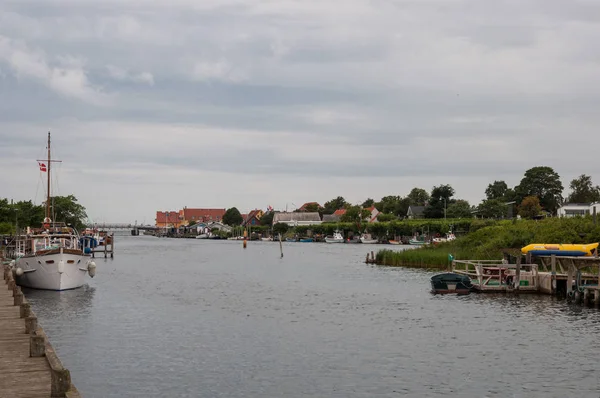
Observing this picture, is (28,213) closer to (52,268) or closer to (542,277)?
(52,268)

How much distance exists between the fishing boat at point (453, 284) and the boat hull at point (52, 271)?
3330 cm

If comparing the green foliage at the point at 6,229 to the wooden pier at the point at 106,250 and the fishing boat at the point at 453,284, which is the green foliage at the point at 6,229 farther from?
the fishing boat at the point at 453,284

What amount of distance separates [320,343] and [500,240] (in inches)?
1822

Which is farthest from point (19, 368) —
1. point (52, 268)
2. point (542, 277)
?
point (542, 277)

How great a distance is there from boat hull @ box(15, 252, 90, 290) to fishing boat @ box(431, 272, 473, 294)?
109 ft

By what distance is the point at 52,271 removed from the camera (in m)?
63.1

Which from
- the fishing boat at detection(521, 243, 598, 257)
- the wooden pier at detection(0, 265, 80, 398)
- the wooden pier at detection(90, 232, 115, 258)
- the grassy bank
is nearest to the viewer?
the wooden pier at detection(0, 265, 80, 398)

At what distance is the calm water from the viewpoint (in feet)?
94.3

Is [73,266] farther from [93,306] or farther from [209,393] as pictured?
[209,393]

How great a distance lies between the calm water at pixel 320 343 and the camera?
28750 mm

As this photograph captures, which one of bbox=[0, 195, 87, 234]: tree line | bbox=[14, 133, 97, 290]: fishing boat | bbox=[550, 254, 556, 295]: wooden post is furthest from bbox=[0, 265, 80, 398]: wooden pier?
bbox=[0, 195, 87, 234]: tree line

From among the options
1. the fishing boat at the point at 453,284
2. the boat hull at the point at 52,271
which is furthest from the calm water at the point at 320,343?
the fishing boat at the point at 453,284

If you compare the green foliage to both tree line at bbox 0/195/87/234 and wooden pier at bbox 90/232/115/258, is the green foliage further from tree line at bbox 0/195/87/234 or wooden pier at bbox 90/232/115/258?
wooden pier at bbox 90/232/115/258

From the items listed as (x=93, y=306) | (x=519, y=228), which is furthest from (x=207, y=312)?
(x=519, y=228)
